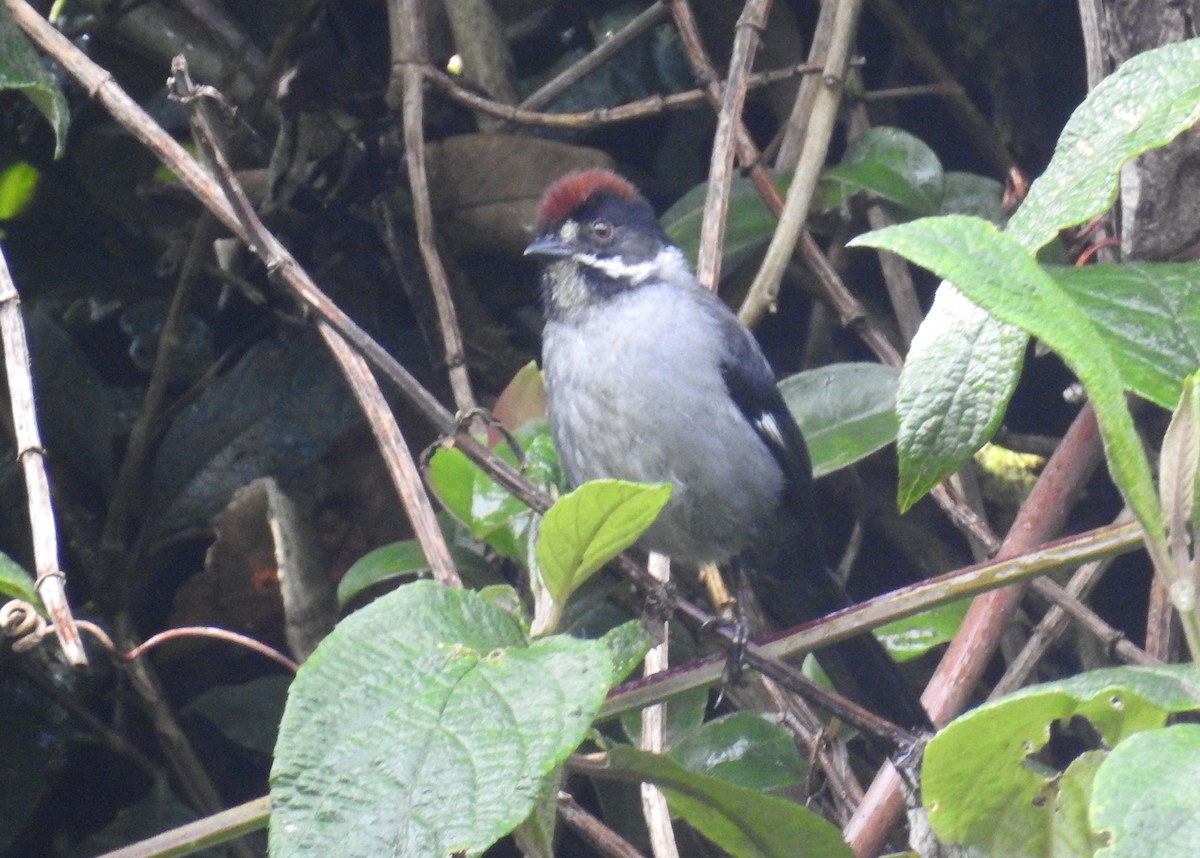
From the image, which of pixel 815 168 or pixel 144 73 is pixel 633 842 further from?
pixel 144 73

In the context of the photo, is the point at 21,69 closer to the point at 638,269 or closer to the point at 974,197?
the point at 638,269

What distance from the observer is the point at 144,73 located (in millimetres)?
3201

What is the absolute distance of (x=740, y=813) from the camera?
1.48 m

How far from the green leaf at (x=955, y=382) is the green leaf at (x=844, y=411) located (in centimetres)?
108

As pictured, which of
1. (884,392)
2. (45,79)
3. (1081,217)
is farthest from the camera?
(884,392)

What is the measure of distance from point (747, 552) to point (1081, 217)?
6.48ft

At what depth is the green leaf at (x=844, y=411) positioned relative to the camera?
2402 millimetres

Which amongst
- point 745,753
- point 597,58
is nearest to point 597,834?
point 745,753

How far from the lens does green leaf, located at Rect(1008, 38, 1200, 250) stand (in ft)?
3.79

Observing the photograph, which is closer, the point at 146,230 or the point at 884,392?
the point at 884,392

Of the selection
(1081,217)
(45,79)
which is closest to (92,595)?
(45,79)

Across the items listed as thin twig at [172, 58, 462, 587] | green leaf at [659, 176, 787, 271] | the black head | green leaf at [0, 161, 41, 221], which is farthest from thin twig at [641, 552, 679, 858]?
green leaf at [0, 161, 41, 221]

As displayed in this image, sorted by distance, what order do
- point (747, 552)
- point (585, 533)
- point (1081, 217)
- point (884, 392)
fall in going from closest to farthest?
point (1081, 217) → point (585, 533) → point (884, 392) → point (747, 552)

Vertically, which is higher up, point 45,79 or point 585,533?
point 45,79
